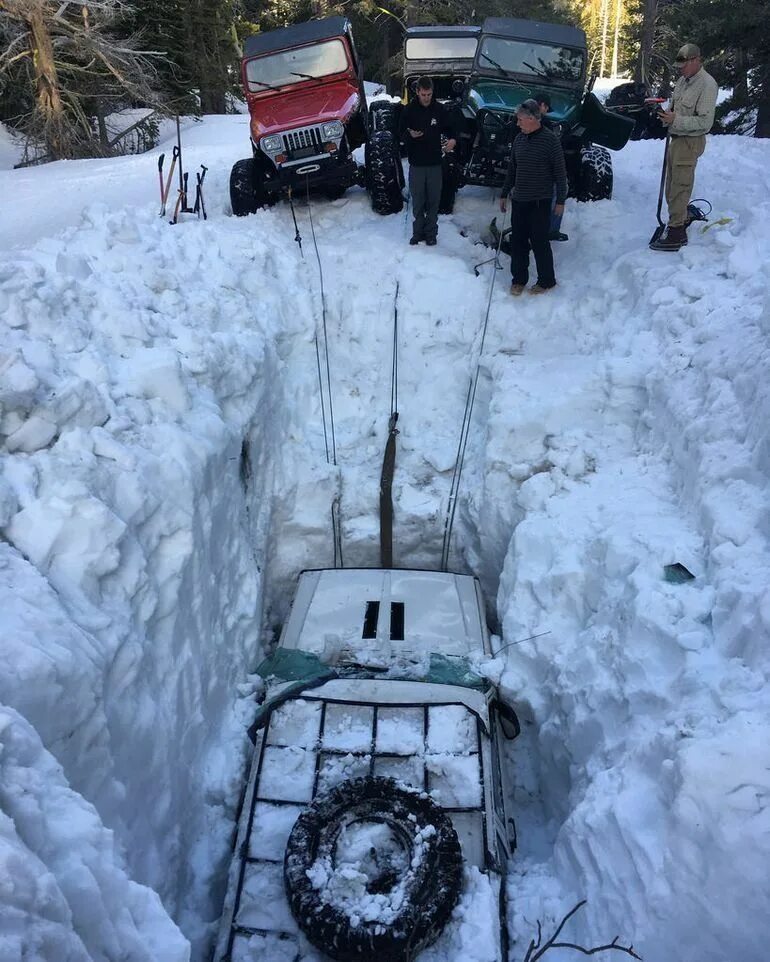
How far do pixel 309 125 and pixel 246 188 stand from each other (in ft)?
3.14

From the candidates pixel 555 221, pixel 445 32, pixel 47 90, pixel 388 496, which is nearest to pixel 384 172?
pixel 555 221

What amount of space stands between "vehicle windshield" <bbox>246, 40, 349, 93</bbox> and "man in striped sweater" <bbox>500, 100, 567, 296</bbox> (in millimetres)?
3055

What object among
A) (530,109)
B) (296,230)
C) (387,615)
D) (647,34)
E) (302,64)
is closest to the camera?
(387,615)

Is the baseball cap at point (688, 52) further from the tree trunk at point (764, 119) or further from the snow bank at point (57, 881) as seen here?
the tree trunk at point (764, 119)

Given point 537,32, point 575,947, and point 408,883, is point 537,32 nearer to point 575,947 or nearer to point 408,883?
point 408,883

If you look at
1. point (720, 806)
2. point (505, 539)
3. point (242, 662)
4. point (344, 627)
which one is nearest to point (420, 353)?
point (505, 539)

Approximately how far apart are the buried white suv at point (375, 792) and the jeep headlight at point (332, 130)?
5.14 meters

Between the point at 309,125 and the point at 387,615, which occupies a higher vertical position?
the point at 309,125

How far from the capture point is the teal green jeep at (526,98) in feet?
24.2

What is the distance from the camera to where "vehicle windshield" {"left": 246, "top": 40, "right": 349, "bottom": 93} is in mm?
8094

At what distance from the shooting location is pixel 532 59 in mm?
7918

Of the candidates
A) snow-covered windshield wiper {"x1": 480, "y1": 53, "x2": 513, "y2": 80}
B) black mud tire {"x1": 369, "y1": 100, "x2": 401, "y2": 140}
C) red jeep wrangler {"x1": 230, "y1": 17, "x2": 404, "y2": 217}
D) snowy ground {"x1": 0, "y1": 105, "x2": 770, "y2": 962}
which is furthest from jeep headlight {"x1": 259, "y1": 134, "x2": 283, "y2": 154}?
snow-covered windshield wiper {"x1": 480, "y1": 53, "x2": 513, "y2": 80}

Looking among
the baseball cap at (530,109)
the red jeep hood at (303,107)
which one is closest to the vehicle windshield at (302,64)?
the red jeep hood at (303,107)

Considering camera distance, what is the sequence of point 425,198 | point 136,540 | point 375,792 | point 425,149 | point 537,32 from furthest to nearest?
1. point 537,32
2. point 425,198
3. point 425,149
4. point 136,540
5. point 375,792
